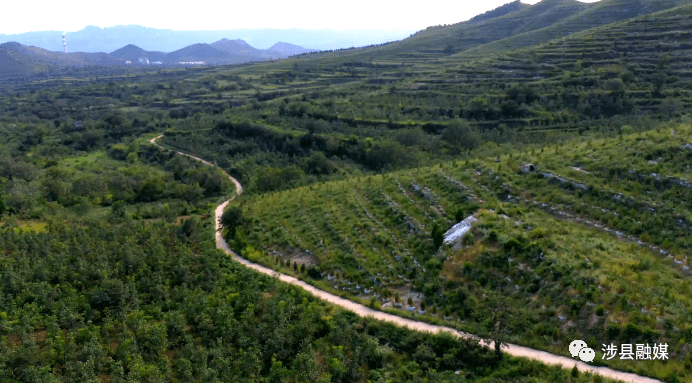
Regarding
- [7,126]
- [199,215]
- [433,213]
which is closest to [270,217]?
[199,215]

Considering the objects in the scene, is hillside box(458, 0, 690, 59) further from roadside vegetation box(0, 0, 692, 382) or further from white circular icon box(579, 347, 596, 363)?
white circular icon box(579, 347, 596, 363)

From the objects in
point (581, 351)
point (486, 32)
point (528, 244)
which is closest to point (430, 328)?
point (581, 351)

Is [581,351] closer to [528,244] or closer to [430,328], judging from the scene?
[430,328]

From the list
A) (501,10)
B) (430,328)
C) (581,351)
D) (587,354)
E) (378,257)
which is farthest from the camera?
(501,10)

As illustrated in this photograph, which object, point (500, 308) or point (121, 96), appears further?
point (121, 96)

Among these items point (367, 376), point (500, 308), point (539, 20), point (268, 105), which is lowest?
point (367, 376)

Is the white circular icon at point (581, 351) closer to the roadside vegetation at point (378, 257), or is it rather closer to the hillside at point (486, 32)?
the roadside vegetation at point (378, 257)

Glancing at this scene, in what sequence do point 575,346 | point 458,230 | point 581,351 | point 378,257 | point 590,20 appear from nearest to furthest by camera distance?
point 581,351 → point 575,346 → point 458,230 → point 378,257 → point 590,20

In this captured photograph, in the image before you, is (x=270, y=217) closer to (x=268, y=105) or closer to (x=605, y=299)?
(x=605, y=299)
